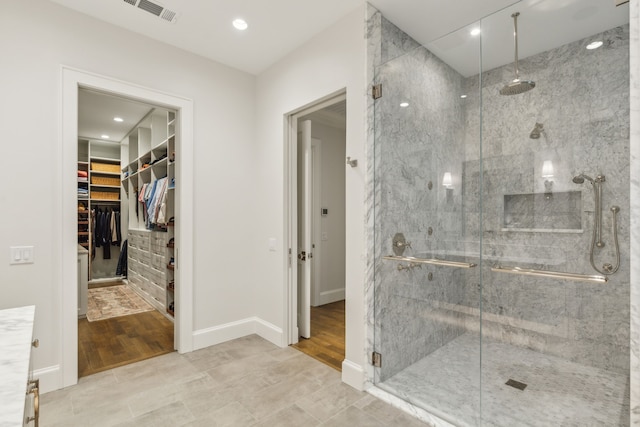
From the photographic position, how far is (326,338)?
3.42 metres

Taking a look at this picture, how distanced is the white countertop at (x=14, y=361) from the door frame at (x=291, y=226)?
1.94m

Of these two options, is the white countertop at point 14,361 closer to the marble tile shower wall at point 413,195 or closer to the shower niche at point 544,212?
the marble tile shower wall at point 413,195

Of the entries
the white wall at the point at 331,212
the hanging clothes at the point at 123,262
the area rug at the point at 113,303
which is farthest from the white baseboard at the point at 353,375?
the hanging clothes at the point at 123,262

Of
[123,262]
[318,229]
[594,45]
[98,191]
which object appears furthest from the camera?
[98,191]

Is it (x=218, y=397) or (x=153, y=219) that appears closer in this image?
(x=218, y=397)

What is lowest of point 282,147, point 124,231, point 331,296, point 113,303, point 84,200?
point 113,303

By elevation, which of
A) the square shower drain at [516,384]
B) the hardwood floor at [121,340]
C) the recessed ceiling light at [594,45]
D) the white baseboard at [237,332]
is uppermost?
the recessed ceiling light at [594,45]

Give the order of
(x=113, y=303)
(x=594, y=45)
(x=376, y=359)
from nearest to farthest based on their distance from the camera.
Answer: (x=594, y=45), (x=376, y=359), (x=113, y=303)

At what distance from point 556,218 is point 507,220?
27 cm

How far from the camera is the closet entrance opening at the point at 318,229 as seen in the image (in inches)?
128

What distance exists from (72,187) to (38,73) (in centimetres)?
85

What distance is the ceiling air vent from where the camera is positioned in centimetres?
243

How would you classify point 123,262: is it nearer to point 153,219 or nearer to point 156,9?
point 153,219

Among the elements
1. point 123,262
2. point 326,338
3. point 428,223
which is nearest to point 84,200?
point 123,262
